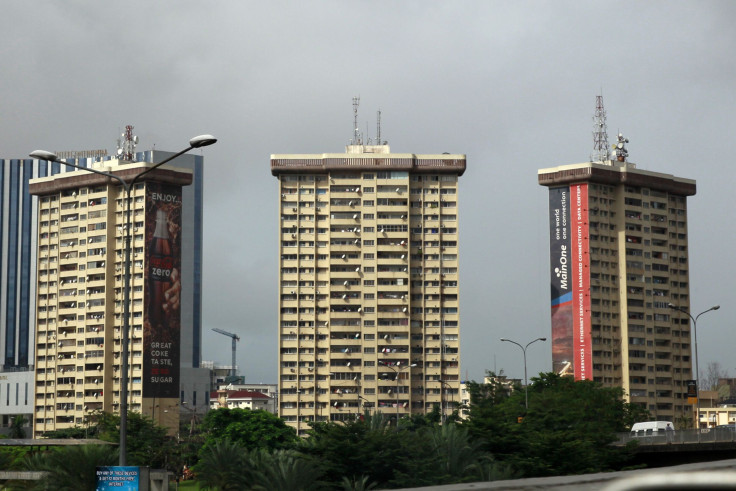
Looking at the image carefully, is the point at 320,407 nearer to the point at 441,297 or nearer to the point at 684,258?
the point at 441,297

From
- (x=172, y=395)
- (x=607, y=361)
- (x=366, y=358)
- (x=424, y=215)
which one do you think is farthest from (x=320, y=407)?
(x=607, y=361)

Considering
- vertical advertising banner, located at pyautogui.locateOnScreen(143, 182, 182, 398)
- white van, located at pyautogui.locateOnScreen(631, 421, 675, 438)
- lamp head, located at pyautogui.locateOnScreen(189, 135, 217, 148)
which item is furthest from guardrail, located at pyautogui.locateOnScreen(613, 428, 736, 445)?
vertical advertising banner, located at pyautogui.locateOnScreen(143, 182, 182, 398)

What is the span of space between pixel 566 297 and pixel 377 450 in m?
114

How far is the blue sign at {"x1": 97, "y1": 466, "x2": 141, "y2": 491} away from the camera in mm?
24766

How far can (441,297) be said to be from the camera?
5620 inches

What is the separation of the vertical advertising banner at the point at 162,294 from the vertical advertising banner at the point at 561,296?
51031mm

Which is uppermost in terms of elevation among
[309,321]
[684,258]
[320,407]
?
[684,258]

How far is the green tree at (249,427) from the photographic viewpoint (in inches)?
4102

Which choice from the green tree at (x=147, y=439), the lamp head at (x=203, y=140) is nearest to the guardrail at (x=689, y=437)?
the green tree at (x=147, y=439)

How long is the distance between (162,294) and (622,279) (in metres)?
63.8

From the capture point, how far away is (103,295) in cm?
14838

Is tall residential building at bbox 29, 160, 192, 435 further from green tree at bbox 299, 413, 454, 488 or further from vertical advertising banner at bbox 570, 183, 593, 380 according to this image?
green tree at bbox 299, 413, 454, 488

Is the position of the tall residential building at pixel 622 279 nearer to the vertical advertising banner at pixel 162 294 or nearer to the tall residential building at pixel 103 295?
the vertical advertising banner at pixel 162 294

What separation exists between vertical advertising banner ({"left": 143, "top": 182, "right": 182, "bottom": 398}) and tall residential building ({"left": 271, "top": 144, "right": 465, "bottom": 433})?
14807 millimetres
